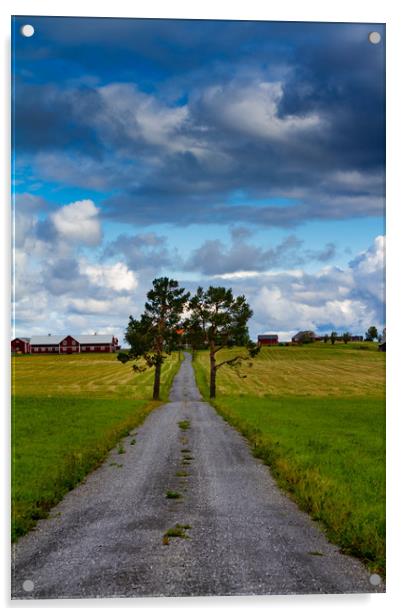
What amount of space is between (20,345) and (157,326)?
9.98 metres

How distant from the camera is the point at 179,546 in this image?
8.23 m

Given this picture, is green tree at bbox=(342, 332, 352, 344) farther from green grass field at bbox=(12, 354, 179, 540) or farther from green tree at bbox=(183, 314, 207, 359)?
green tree at bbox=(183, 314, 207, 359)

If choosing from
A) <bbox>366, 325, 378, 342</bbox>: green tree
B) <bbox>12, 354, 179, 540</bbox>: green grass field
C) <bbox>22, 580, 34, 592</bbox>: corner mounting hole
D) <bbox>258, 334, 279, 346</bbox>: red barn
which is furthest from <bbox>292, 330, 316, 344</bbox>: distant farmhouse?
<bbox>22, 580, 34, 592</bbox>: corner mounting hole

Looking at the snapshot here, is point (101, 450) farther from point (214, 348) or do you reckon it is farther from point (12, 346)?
point (214, 348)

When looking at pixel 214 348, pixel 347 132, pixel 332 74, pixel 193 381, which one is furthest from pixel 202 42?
pixel 193 381

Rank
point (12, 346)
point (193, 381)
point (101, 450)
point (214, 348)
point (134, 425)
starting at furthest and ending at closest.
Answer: point (193, 381) < point (214, 348) < point (134, 425) < point (101, 450) < point (12, 346)

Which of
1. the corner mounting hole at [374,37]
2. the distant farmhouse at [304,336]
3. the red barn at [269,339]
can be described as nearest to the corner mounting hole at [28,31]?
the corner mounting hole at [374,37]

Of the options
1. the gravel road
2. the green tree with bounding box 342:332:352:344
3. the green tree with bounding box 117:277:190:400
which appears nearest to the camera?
the gravel road

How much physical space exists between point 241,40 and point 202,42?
0.62 m

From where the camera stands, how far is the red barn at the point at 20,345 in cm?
866

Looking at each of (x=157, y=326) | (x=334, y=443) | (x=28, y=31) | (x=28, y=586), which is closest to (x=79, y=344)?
(x=28, y=586)

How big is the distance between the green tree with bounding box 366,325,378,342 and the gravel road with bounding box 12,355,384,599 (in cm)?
319

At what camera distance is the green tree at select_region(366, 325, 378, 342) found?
9039 millimetres
